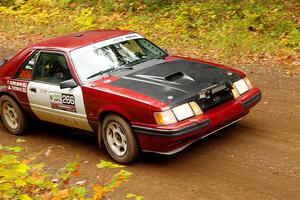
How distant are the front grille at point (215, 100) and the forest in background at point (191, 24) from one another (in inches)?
155

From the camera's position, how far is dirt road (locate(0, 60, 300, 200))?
5391 millimetres

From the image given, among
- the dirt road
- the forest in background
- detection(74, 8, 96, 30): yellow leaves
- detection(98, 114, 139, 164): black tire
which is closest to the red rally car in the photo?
detection(98, 114, 139, 164): black tire

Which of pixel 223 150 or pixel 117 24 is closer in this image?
pixel 223 150

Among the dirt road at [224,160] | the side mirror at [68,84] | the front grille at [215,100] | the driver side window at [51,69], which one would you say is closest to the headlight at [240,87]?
the front grille at [215,100]

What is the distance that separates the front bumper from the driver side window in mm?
1629

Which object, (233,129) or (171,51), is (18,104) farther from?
(171,51)

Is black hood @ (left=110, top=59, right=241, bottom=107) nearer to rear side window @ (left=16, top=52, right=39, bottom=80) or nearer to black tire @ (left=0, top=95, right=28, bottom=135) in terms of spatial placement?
rear side window @ (left=16, top=52, right=39, bottom=80)

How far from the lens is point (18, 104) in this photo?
7742 mm

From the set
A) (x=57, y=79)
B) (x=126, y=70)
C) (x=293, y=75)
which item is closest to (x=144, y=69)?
(x=126, y=70)

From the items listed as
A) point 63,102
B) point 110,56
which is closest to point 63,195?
point 63,102

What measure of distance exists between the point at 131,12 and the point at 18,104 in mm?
8219

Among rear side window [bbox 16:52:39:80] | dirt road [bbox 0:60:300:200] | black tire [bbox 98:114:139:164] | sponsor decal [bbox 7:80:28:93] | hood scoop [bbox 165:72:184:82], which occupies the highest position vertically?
rear side window [bbox 16:52:39:80]

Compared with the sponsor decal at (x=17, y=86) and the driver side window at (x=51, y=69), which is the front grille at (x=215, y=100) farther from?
the sponsor decal at (x=17, y=86)

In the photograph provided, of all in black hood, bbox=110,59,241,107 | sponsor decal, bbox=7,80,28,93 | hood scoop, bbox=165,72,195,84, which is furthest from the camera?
sponsor decal, bbox=7,80,28,93
